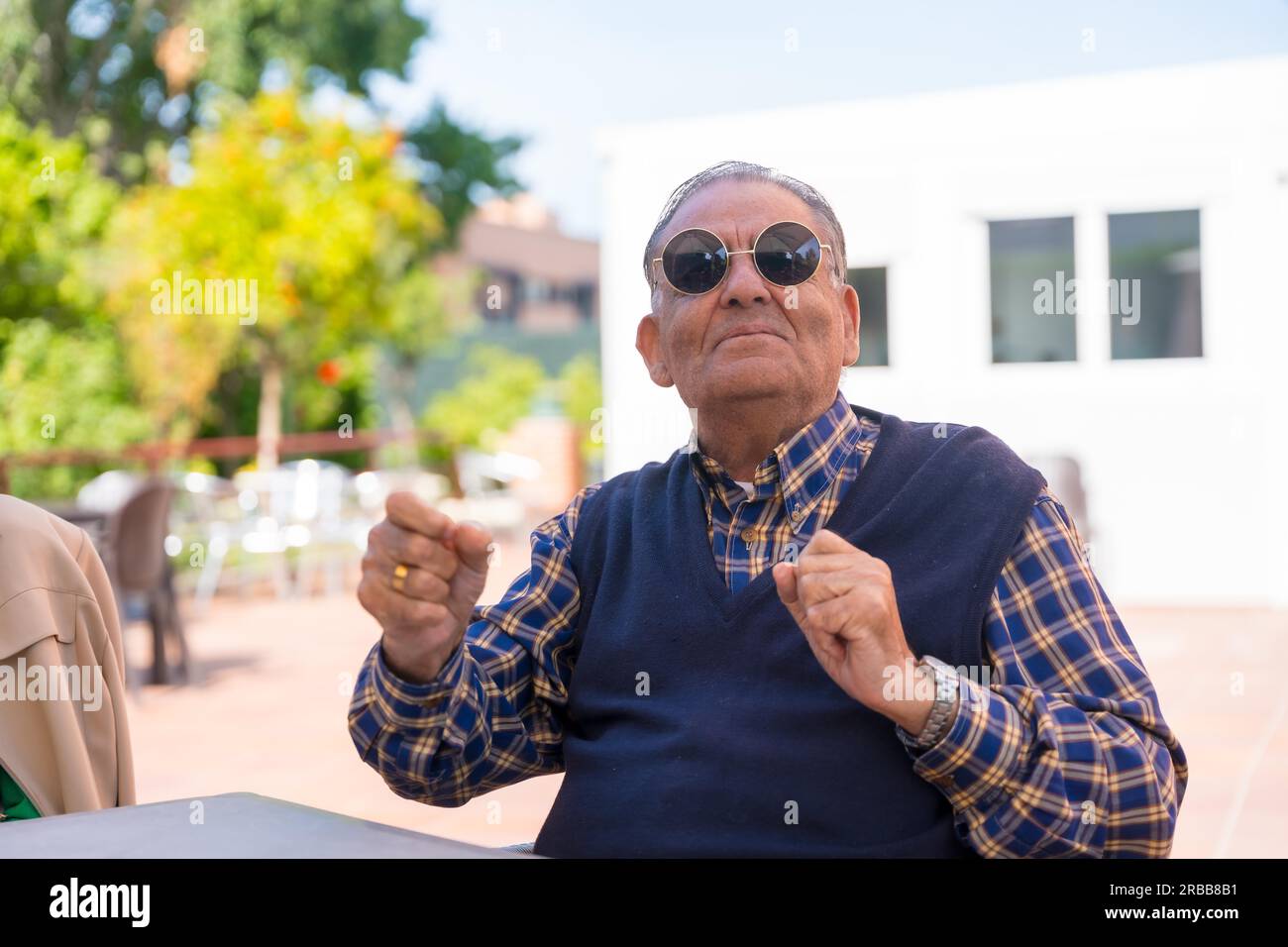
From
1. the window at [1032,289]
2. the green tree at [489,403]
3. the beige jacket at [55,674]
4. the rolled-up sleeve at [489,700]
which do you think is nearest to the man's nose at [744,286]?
the rolled-up sleeve at [489,700]

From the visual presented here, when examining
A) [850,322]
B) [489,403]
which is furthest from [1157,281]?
[489,403]

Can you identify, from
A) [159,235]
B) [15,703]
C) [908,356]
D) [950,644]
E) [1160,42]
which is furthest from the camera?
[159,235]

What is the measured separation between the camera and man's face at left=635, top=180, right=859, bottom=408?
1751 millimetres

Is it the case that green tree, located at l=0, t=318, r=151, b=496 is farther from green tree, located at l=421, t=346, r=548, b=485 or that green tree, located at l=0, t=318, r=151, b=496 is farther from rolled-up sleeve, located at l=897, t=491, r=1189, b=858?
rolled-up sleeve, located at l=897, t=491, r=1189, b=858

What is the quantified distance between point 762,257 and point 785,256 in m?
0.03

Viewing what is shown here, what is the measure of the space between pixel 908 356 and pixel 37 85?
12409mm

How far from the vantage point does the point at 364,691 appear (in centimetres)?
160

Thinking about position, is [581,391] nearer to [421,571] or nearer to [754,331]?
[754,331]

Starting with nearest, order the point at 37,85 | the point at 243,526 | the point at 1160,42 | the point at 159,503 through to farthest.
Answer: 1. the point at 159,503
2. the point at 1160,42
3. the point at 243,526
4. the point at 37,85

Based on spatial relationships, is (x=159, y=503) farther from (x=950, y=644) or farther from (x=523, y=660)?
(x=950, y=644)

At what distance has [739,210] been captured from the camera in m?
1.81

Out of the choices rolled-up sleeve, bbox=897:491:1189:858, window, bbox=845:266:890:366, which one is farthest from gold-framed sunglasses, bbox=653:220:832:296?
window, bbox=845:266:890:366

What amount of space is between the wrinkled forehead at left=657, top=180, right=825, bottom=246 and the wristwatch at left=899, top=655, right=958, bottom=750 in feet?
2.15
